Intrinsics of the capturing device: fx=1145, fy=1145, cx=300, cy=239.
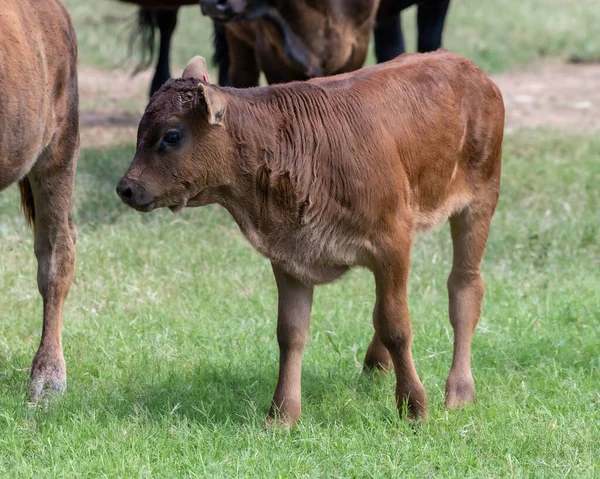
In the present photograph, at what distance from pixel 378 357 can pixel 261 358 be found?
0.61m

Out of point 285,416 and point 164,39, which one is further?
point 164,39

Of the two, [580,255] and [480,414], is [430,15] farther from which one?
[480,414]

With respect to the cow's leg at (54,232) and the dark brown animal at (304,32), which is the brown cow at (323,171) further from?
the dark brown animal at (304,32)

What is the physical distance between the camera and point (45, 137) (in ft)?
17.4

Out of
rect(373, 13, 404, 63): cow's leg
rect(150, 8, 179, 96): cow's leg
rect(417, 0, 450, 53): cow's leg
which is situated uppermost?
rect(417, 0, 450, 53): cow's leg

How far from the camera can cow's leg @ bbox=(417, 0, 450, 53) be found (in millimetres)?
9867

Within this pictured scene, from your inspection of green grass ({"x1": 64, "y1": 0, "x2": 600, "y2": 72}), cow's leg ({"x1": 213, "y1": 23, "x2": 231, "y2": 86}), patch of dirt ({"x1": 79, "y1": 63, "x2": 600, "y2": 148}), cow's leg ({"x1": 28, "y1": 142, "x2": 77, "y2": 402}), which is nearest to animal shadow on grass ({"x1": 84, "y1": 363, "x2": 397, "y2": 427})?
cow's leg ({"x1": 28, "y1": 142, "x2": 77, "y2": 402})

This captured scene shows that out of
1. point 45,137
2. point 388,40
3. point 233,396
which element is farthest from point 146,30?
point 233,396

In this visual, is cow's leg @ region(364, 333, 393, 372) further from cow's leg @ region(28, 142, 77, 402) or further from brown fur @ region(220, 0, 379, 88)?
brown fur @ region(220, 0, 379, 88)

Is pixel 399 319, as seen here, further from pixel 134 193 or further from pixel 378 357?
pixel 134 193

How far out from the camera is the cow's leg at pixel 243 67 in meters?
9.51

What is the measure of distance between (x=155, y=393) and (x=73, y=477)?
939mm

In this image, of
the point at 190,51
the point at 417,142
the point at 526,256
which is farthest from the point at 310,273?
the point at 190,51

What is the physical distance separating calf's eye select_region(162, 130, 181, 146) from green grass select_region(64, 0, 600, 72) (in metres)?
9.47
